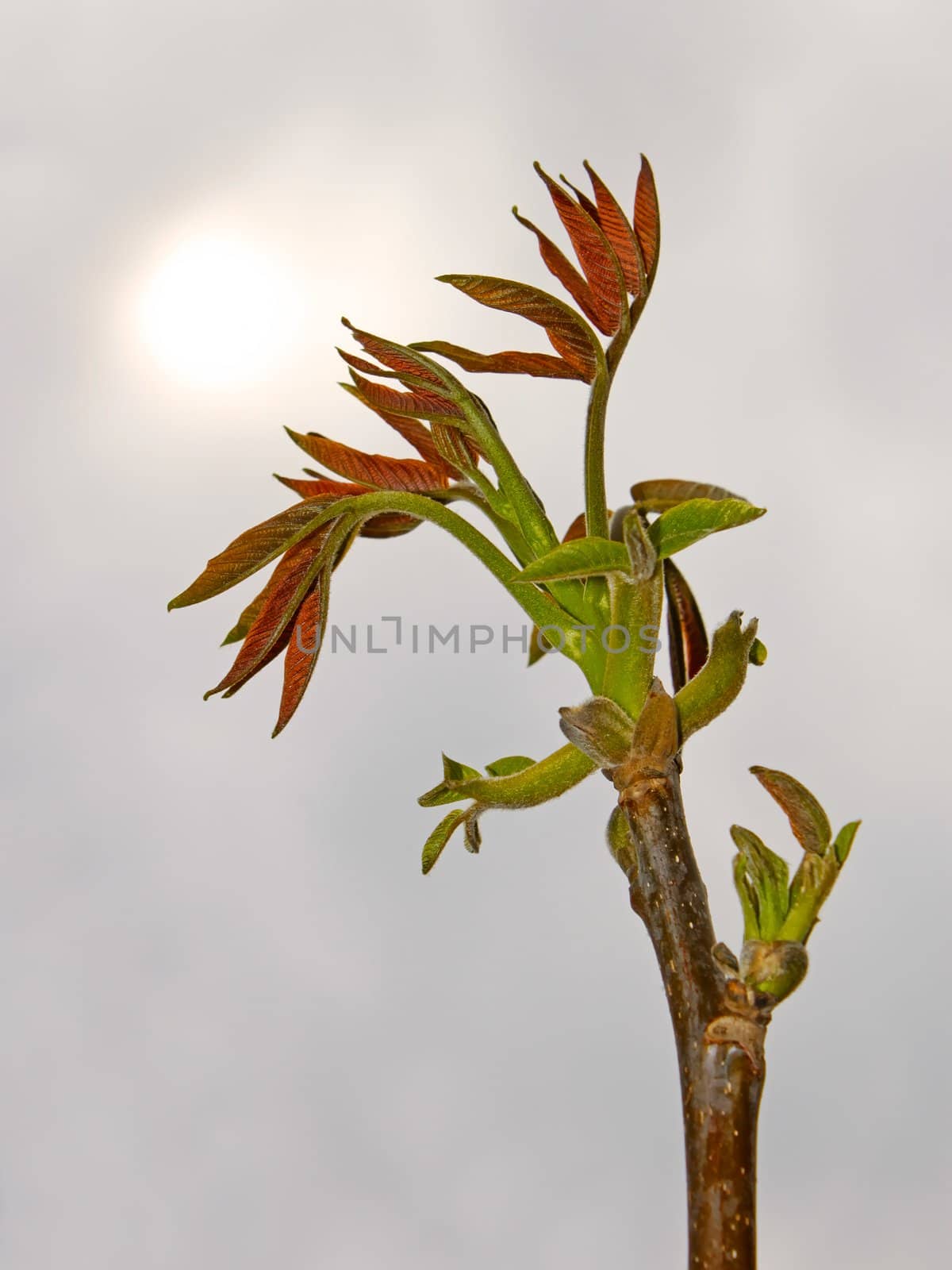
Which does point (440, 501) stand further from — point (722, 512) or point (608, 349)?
point (722, 512)

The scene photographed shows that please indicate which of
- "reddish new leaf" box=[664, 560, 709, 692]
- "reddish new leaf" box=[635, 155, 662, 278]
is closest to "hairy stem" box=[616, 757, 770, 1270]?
"reddish new leaf" box=[664, 560, 709, 692]

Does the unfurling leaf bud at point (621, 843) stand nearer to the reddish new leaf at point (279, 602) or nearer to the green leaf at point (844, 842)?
the green leaf at point (844, 842)

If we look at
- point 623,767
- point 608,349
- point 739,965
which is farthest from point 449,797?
point 608,349

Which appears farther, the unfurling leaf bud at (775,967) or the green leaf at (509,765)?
the green leaf at (509,765)

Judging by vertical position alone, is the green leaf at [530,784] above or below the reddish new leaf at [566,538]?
below

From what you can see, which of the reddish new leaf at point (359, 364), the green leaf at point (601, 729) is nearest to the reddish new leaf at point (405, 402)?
the reddish new leaf at point (359, 364)

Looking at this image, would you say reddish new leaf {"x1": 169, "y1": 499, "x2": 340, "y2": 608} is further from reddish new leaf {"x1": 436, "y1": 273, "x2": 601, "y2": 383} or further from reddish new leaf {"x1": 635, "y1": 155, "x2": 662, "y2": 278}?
reddish new leaf {"x1": 635, "y1": 155, "x2": 662, "y2": 278}
